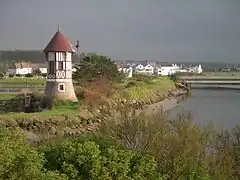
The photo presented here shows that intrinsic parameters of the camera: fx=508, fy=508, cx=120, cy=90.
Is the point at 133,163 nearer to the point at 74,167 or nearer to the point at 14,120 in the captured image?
the point at 74,167

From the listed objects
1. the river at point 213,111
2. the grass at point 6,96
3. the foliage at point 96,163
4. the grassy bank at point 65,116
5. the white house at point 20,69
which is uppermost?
the white house at point 20,69

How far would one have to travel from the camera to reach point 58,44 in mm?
37688

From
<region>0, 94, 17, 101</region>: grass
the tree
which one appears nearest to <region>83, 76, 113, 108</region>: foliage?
the tree

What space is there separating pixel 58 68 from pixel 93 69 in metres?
14.0

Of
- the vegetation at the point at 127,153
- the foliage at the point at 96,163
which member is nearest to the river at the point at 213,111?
the vegetation at the point at 127,153

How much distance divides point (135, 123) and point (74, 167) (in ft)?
30.6

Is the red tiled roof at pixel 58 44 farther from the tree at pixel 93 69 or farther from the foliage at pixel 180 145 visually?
the foliage at pixel 180 145

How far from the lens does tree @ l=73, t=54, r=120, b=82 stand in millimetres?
51281

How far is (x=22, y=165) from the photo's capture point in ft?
32.4

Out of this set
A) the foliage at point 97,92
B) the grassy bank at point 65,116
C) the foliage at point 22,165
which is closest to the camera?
the foliage at point 22,165

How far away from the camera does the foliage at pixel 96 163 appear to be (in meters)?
10.1

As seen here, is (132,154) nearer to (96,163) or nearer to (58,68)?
(96,163)

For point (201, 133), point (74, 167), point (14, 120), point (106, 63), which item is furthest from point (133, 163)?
point (106, 63)

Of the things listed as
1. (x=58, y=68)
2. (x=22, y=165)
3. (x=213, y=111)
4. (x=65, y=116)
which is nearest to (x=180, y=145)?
(x=22, y=165)
